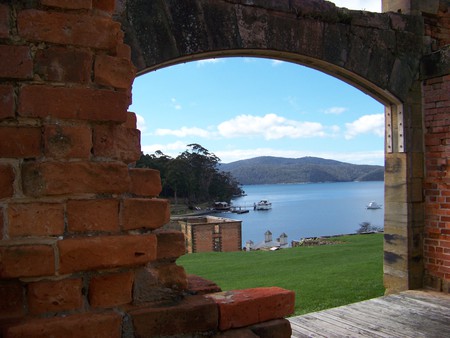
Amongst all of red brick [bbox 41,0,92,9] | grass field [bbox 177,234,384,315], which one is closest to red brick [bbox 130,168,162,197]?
red brick [bbox 41,0,92,9]

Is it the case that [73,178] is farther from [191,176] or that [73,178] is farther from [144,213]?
[191,176]

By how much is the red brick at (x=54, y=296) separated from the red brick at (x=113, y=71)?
1.95 feet

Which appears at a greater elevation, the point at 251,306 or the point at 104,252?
the point at 104,252

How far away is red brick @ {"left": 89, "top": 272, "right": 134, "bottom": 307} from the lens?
1232 millimetres

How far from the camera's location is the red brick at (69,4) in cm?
121

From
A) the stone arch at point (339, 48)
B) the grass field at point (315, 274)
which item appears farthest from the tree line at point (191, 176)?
the stone arch at point (339, 48)

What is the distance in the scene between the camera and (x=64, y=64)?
4.01 feet

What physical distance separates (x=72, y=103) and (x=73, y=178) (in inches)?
8.5

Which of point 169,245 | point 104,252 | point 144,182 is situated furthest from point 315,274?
point 104,252

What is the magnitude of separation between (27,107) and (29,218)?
1.02ft

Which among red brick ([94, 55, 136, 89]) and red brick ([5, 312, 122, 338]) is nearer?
red brick ([5, 312, 122, 338])

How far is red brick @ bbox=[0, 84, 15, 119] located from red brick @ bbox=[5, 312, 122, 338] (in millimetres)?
571

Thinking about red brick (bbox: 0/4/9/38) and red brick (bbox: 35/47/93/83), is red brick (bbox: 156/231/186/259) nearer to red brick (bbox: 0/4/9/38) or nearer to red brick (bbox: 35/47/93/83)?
red brick (bbox: 35/47/93/83)

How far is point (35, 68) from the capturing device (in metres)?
1.20
